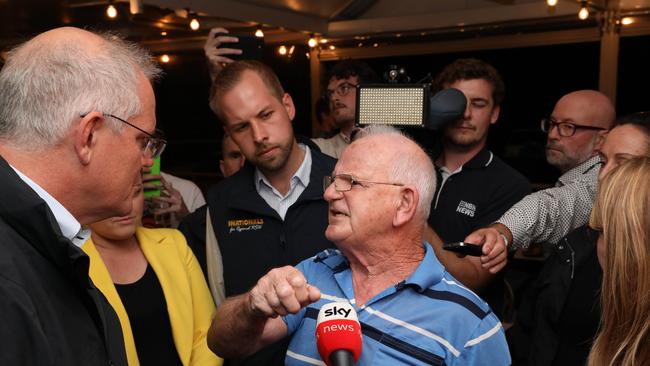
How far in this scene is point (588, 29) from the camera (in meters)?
6.32

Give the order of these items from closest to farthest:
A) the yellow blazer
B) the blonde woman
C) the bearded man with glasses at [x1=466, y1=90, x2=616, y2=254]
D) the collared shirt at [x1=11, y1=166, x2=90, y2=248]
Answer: the collared shirt at [x1=11, y1=166, x2=90, y2=248] → the blonde woman → the yellow blazer → the bearded man with glasses at [x1=466, y1=90, x2=616, y2=254]

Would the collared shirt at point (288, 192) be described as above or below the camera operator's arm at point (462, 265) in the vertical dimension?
above

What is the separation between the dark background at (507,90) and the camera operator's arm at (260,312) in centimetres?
542

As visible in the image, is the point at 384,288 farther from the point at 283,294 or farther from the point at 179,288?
the point at 179,288

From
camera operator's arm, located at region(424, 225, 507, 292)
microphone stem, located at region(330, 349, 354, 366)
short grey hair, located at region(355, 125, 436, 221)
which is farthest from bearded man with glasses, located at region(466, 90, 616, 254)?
microphone stem, located at region(330, 349, 354, 366)

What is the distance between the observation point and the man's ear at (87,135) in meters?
1.33

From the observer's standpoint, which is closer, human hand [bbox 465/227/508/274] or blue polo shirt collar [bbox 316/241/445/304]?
blue polo shirt collar [bbox 316/241/445/304]

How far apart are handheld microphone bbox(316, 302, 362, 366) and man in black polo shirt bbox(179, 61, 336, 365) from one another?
3.05 ft

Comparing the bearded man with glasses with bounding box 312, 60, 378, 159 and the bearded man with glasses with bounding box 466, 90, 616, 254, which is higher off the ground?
the bearded man with glasses with bounding box 312, 60, 378, 159

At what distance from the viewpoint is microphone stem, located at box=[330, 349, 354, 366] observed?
133 centimetres

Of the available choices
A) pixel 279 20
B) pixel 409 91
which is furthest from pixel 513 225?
pixel 279 20

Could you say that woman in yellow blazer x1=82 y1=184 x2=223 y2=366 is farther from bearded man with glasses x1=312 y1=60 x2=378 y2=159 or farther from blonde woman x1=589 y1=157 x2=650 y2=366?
bearded man with glasses x1=312 y1=60 x2=378 y2=159

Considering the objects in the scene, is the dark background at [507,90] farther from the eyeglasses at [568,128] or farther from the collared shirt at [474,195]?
the collared shirt at [474,195]

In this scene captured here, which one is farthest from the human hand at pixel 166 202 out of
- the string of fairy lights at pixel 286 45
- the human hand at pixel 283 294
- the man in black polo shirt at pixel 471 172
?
the human hand at pixel 283 294
